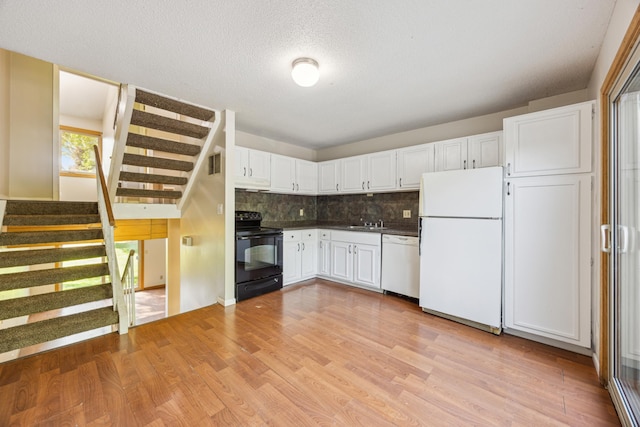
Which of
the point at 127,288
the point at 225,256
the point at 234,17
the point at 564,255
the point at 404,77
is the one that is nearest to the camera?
the point at 234,17

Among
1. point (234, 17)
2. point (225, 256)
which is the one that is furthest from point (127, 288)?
point (234, 17)

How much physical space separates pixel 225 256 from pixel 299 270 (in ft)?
4.12

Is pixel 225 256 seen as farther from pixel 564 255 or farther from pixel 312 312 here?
pixel 564 255

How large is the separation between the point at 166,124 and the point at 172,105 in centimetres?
22

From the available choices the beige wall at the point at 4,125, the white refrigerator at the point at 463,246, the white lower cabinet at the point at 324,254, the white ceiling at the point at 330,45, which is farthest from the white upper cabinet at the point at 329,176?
the beige wall at the point at 4,125

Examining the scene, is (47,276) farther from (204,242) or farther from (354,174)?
(354,174)

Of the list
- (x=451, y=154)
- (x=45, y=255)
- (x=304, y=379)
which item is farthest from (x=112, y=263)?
(x=451, y=154)

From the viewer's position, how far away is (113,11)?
1.64 m

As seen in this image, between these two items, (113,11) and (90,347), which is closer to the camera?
(113,11)

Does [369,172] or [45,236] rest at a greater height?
[369,172]

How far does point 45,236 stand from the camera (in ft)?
9.20

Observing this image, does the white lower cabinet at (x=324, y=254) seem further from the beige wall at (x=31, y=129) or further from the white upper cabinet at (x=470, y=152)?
the beige wall at (x=31, y=129)

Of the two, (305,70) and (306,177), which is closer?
(305,70)

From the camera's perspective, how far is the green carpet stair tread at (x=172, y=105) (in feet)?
9.06
